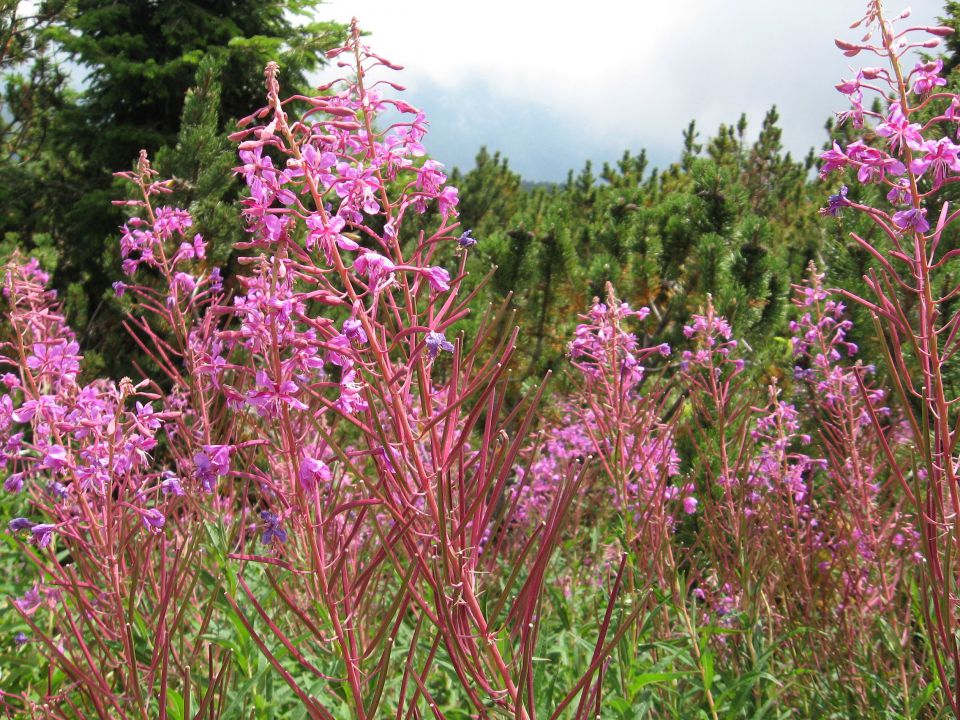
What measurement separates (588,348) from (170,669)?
2.50m

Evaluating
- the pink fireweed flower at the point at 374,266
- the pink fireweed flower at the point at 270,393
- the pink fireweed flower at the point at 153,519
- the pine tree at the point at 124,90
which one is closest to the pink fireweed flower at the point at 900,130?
the pink fireweed flower at the point at 374,266

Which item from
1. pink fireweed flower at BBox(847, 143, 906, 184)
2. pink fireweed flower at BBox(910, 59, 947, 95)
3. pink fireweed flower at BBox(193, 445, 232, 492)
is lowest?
pink fireweed flower at BBox(193, 445, 232, 492)

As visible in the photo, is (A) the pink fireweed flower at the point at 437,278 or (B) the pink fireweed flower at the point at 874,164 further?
(B) the pink fireweed flower at the point at 874,164

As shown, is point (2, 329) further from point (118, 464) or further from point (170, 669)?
point (118, 464)

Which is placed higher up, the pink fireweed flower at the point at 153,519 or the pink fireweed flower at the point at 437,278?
the pink fireweed flower at the point at 437,278

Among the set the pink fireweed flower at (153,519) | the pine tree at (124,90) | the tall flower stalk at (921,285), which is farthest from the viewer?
the pine tree at (124,90)

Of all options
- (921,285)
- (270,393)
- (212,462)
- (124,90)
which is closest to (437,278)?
(270,393)

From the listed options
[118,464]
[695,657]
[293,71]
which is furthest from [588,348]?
[293,71]

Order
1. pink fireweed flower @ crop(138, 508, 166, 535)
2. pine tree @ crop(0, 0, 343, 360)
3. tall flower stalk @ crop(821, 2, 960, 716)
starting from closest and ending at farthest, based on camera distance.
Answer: tall flower stalk @ crop(821, 2, 960, 716) < pink fireweed flower @ crop(138, 508, 166, 535) < pine tree @ crop(0, 0, 343, 360)

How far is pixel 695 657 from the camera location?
2.66 metres

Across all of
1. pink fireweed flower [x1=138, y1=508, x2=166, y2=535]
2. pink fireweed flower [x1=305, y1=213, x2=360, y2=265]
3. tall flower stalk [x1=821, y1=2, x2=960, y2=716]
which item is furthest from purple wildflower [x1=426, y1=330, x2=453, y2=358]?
pink fireweed flower [x1=138, y1=508, x2=166, y2=535]

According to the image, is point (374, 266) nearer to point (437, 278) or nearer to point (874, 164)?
point (437, 278)

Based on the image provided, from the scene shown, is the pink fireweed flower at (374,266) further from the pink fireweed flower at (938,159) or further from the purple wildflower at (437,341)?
the pink fireweed flower at (938,159)

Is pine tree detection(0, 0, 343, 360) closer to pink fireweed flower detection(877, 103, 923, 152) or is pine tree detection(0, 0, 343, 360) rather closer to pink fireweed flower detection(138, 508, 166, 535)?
pink fireweed flower detection(138, 508, 166, 535)
